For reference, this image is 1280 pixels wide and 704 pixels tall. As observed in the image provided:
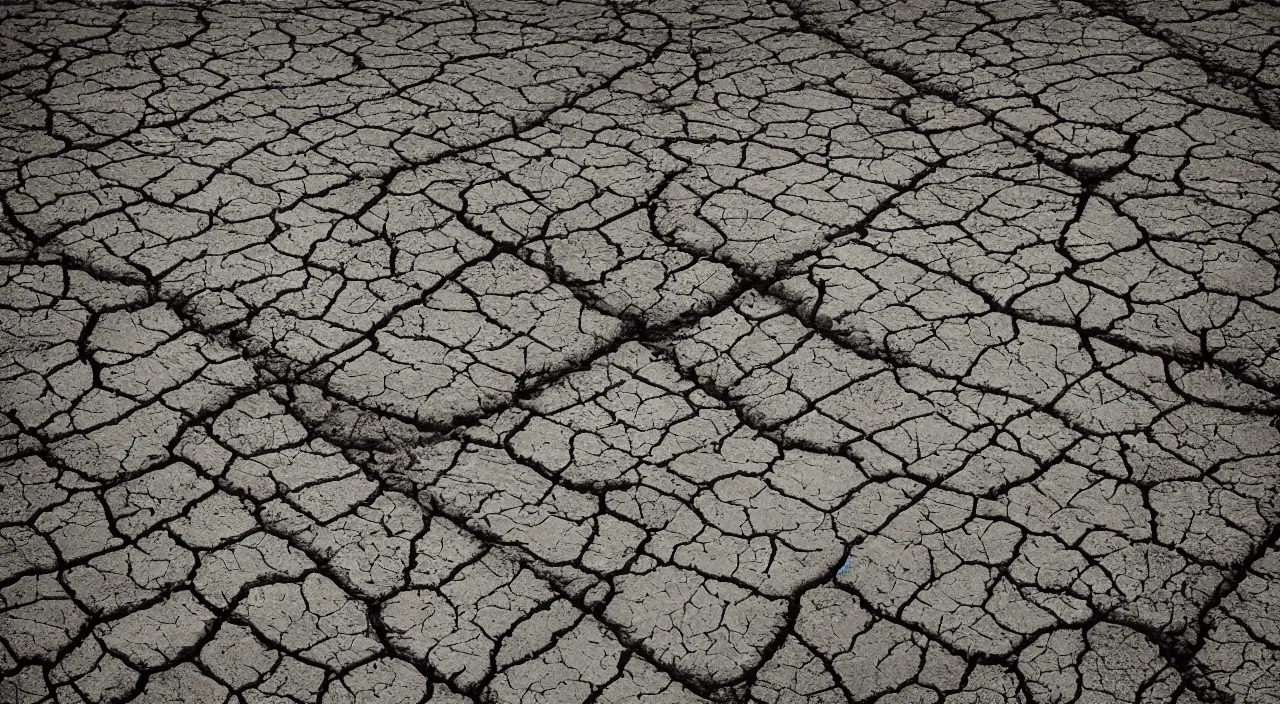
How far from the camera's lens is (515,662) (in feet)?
7.13

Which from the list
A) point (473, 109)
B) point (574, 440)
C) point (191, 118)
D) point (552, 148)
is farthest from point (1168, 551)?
point (191, 118)

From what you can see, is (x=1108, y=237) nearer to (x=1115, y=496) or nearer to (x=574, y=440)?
(x=1115, y=496)

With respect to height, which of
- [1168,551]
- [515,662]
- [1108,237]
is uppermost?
[1108,237]

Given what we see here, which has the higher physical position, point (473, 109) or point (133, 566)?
point (473, 109)

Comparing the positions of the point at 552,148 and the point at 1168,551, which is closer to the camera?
the point at 1168,551

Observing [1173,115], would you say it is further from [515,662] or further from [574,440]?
[515,662]

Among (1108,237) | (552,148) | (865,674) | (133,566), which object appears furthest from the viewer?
(552,148)

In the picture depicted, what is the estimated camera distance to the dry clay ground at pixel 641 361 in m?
2.21

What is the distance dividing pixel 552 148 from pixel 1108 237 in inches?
73.1

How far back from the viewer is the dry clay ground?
221 centimetres

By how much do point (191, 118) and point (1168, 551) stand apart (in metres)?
3.40

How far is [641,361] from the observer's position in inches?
113

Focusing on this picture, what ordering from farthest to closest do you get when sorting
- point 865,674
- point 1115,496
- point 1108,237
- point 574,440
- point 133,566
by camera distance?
point 1108,237 < point 574,440 < point 1115,496 < point 133,566 < point 865,674

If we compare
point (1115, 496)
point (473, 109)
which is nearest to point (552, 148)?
point (473, 109)
